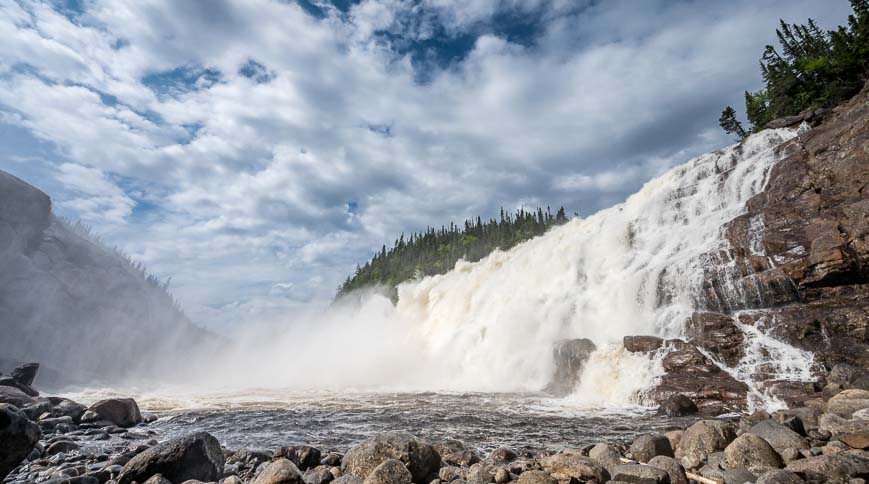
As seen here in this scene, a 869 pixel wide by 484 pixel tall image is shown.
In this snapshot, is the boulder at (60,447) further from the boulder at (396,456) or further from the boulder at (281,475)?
the boulder at (396,456)

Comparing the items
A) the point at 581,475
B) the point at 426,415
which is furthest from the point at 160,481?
the point at 426,415

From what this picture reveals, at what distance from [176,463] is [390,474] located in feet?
15.2

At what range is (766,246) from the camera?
17.9 metres

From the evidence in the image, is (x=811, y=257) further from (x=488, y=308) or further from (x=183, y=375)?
(x=183, y=375)

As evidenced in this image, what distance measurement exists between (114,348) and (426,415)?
6640cm

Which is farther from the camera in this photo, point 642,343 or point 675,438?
point 642,343

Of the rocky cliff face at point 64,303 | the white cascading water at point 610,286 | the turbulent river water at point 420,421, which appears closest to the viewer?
the turbulent river water at point 420,421

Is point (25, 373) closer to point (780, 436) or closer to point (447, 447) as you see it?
point (447, 447)

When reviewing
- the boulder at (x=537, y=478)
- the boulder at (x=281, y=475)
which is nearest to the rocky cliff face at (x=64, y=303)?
the boulder at (x=281, y=475)

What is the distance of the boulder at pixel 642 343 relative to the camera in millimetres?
17062

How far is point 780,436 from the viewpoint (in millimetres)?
7488

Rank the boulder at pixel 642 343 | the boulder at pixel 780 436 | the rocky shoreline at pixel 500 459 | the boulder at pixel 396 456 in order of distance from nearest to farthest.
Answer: the rocky shoreline at pixel 500 459, the boulder at pixel 780 436, the boulder at pixel 396 456, the boulder at pixel 642 343

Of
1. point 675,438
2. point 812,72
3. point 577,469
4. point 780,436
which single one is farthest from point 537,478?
point 812,72

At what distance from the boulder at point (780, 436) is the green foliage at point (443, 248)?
291ft
